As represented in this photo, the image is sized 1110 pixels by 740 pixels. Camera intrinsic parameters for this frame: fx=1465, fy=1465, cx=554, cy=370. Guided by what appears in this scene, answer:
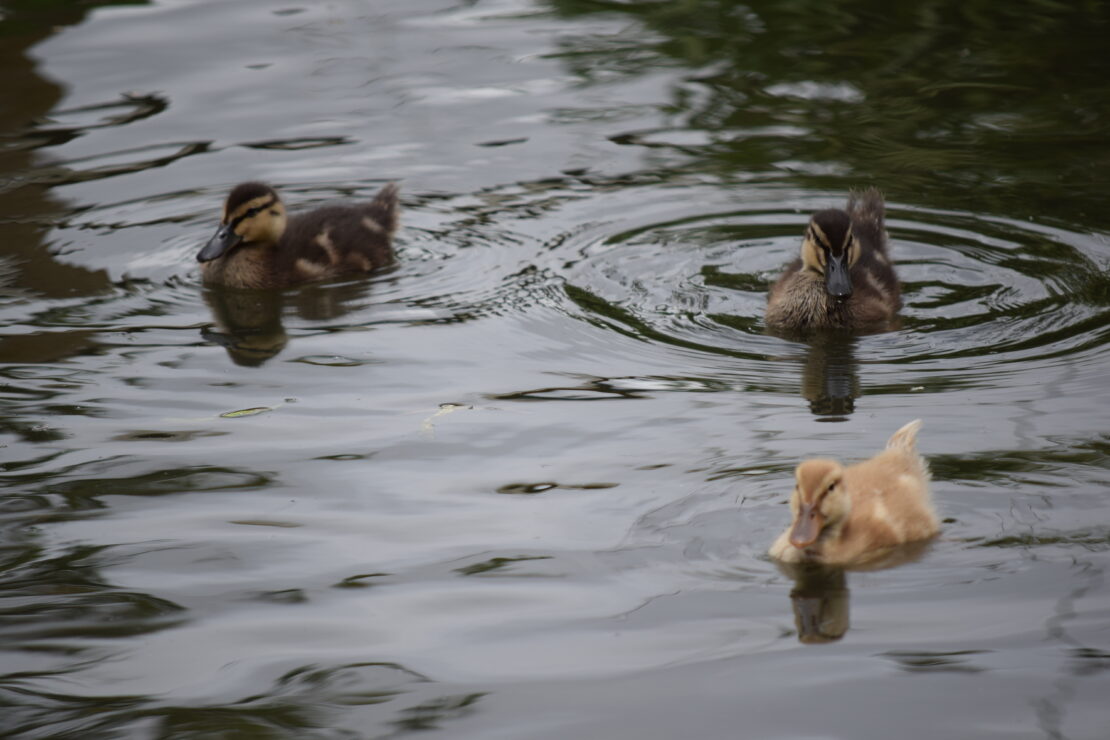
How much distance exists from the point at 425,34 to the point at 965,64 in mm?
3676

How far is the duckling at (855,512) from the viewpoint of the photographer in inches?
145

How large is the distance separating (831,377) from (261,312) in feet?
8.15

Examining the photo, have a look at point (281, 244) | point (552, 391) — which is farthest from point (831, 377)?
point (281, 244)

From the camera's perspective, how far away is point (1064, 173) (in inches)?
286

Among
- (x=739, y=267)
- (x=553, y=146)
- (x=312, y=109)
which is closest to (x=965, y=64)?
(x=553, y=146)

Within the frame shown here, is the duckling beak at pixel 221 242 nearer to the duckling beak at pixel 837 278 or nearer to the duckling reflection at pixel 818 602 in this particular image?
the duckling beak at pixel 837 278

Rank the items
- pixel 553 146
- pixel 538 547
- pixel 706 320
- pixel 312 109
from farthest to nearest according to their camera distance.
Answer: pixel 312 109
pixel 553 146
pixel 706 320
pixel 538 547

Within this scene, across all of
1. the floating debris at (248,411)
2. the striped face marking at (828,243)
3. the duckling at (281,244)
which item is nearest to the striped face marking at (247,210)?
the duckling at (281,244)

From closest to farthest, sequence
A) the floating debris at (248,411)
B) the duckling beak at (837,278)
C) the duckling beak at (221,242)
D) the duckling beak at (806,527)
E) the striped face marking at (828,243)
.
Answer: the duckling beak at (806,527)
the floating debris at (248,411)
the duckling beak at (837,278)
the striped face marking at (828,243)
the duckling beak at (221,242)

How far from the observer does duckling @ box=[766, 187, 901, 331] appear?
5762 mm

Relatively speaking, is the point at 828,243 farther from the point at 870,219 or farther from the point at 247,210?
the point at 247,210

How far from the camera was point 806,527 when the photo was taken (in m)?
3.63

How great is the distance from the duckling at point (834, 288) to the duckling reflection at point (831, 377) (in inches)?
4.0

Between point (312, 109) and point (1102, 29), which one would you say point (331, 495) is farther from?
point (1102, 29)
